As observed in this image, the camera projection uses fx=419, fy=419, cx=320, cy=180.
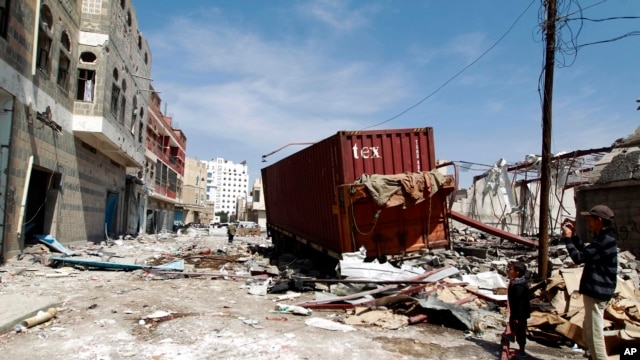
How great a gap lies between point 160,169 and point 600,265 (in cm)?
3251

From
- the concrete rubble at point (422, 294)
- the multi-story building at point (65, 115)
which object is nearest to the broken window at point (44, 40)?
the multi-story building at point (65, 115)

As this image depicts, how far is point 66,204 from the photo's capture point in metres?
13.2

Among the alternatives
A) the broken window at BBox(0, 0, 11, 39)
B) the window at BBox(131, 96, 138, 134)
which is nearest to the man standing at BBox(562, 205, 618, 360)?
the broken window at BBox(0, 0, 11, 39)

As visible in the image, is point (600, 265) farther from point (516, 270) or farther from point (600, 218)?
point (516, 270)

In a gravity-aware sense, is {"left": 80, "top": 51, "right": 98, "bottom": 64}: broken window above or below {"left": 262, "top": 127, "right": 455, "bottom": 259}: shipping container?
above

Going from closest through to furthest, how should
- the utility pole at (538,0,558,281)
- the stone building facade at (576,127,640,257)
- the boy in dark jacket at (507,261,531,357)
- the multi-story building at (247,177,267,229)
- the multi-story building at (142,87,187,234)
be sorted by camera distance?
1. the boy in dark jacket at (507,261,531,357)
2. the utility pole at (538,0,558,281)
3. the stone building facade at (576,127,640,257)
4. the multi-story building at (142,87,187,234)
5. the multi-story building at (247,177,267,229)

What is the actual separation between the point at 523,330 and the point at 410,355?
120cm

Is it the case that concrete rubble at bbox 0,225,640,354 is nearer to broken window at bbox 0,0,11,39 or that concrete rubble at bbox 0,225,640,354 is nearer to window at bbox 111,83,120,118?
broken window at bbox 0,0,11,39

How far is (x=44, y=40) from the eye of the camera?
11203 mm

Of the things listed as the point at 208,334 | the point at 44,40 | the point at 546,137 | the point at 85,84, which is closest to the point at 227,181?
the point at 85,84

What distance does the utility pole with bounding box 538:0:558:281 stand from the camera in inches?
294

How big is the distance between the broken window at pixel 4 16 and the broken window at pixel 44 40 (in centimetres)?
161

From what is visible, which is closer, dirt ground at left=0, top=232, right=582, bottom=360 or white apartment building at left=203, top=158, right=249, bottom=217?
dirt ground at left=0, top=232, right=582, bottom=360

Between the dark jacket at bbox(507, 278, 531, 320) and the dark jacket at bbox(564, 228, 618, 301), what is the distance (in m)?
0.71
